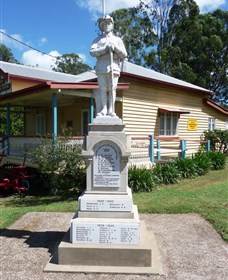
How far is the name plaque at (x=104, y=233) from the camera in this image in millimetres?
5168

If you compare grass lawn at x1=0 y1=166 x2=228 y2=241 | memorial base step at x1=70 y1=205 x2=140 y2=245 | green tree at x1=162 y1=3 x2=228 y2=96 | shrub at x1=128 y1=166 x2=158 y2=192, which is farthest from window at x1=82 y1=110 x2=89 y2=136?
green tree at x1=162 y1=3 x2=228 y2=96

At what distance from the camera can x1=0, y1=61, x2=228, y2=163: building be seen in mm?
12930

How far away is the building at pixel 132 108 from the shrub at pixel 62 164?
1.19 meters

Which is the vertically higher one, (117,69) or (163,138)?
(117,69)

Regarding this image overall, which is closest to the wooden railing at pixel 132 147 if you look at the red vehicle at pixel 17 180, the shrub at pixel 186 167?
the red vehicle at pixel 17 180

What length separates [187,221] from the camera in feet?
23.8

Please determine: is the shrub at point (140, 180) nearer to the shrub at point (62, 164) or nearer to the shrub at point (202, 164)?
the shrub at point (62, 164)

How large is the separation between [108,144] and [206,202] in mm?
4714

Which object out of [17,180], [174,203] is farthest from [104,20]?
[17,180]

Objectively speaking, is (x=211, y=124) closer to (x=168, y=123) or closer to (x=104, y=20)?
(x=168, y=123)

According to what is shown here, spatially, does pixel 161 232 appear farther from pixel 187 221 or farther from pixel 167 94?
pixel 167 94

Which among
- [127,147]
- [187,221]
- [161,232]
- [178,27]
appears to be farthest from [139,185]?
[178,27]

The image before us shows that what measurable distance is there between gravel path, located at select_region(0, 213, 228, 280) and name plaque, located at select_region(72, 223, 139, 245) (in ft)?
2.03

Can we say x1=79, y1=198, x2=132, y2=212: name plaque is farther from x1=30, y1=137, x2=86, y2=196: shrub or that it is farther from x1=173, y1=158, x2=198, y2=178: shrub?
x1=173, y1=158, x2=198, y2=178: shrub
